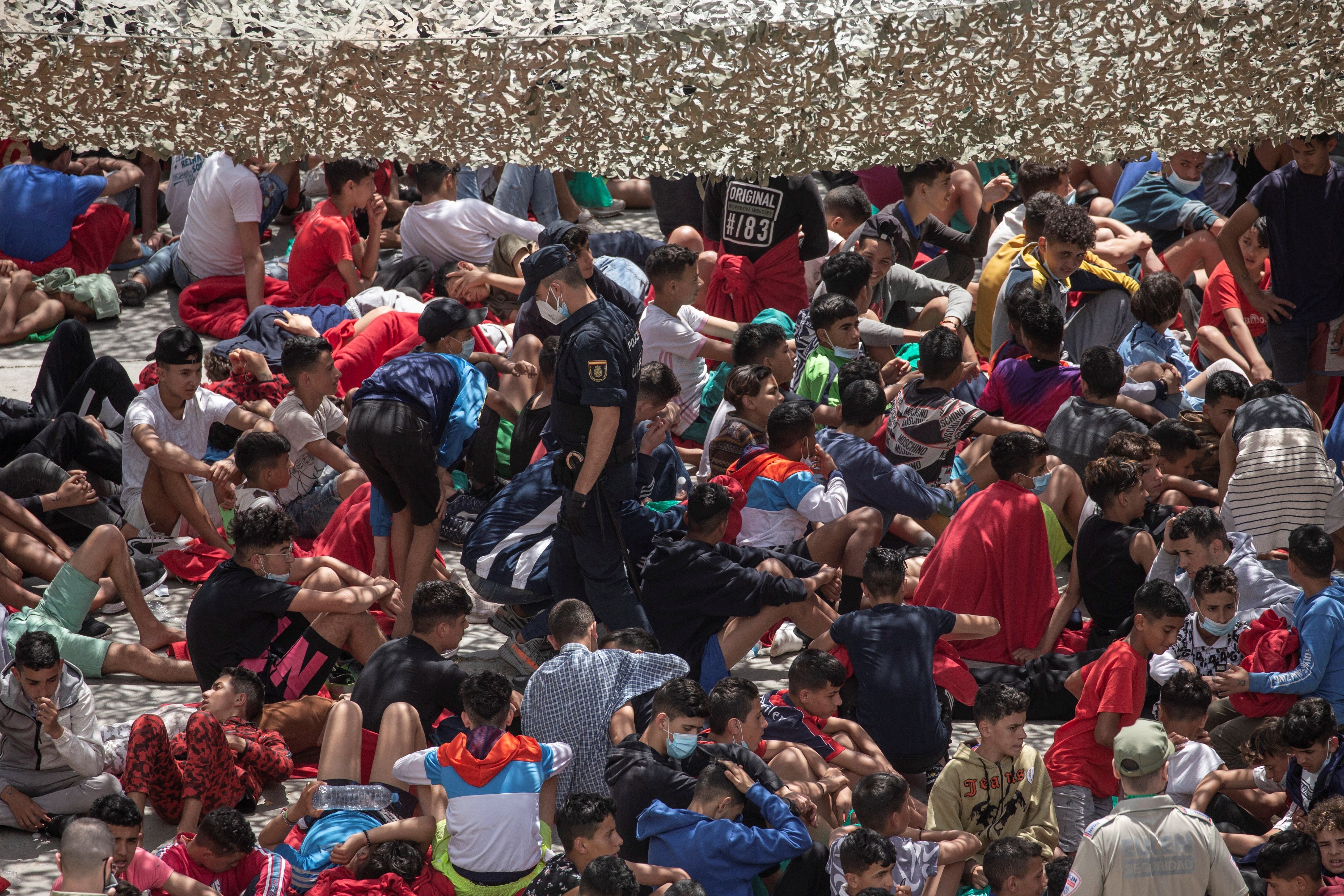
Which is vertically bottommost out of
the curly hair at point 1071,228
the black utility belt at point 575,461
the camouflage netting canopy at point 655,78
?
the black utility belt at point 575,461

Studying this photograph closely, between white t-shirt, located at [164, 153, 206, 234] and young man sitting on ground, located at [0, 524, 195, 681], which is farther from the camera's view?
white t-shirt, located at [164, 153, 206, 234]

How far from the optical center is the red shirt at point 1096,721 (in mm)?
4508

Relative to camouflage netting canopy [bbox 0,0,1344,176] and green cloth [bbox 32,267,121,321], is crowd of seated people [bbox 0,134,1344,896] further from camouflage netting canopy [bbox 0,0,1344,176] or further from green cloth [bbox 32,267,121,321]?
camouflage netting canopy [bbox 0,0,1344,176]

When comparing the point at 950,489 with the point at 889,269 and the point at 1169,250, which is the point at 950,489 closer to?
the point at 889,269

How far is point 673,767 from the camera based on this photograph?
408cm

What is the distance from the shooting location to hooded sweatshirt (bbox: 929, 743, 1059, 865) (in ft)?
13.8

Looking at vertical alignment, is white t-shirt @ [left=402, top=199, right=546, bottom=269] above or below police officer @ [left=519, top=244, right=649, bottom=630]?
above

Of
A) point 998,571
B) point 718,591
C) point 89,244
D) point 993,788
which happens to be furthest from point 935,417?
point 89,244

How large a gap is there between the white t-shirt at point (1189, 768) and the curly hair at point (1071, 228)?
289 centimetres

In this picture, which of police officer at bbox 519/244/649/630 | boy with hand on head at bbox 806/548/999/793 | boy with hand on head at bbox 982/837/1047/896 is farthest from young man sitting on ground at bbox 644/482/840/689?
boy with hand on head at bbox 982/837/1047/896

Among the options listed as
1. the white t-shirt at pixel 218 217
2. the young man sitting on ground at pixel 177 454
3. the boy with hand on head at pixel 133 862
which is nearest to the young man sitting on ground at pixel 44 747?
the boy with hand on head at pixel 133 862

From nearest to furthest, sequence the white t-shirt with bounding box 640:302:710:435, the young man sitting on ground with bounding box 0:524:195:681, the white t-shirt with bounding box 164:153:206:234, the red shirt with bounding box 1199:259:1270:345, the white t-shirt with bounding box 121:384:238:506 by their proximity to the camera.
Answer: the young man sitting on ground with bounding box 0:524:195:681 → the white t-shirt with bounding box 121:384:238:506 → the white t-shirt with bounding box 640:302:710:435 → the red shirt with bounding box 1199:259:1270:345 → the white t-shirt with bounding box 164:153:206:234

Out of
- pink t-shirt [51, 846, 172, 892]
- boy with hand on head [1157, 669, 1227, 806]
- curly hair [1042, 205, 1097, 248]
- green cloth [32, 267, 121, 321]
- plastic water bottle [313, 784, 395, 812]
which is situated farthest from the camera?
green cloth [32, 267, 121, 321]

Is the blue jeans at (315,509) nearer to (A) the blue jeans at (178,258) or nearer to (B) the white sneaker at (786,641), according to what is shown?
(B) the white sneaker at (786,641)
